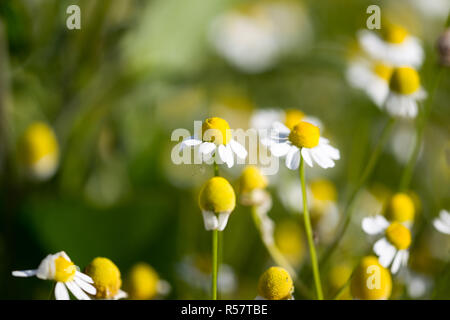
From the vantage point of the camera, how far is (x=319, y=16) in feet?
2.57

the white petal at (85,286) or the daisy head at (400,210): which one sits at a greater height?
the daisy head at (400,210)

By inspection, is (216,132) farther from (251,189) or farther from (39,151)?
(39,151)

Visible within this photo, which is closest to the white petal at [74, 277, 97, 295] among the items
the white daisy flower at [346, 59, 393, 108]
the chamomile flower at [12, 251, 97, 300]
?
the chamomile flower at [12, 251, 97, 300]

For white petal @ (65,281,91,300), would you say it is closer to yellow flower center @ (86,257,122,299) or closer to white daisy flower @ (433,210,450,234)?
yellow flower center @ (86,257,122,299)

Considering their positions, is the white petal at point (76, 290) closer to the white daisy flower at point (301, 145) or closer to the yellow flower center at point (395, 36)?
the white daisy flower at point (301, 145)

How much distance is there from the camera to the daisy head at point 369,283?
232 mm

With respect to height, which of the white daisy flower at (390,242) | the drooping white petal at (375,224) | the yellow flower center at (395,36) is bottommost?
the white daisy flower at (390,242)

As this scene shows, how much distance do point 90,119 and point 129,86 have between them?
0.04m

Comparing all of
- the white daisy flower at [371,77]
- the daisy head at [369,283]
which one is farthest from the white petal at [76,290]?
the white daisy flower at [371,77]

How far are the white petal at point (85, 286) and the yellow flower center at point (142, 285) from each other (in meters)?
0.06

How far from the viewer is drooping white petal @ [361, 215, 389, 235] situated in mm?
250
